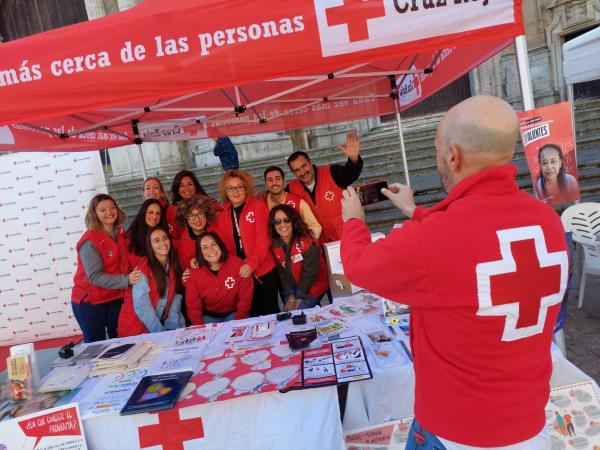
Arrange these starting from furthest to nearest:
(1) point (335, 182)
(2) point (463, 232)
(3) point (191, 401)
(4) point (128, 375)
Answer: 1. (1) point (335, 182)
2. (4) point (128, 375)
3. (3) point (191, 401)
4. (2) point (463, 232)

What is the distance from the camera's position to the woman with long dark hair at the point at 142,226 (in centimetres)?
364

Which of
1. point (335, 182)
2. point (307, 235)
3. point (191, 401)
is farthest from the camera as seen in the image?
point (335, 182)

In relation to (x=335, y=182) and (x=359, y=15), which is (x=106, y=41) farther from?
(x=335, y=182)

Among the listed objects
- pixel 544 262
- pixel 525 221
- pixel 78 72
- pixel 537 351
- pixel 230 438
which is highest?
pixel 78 72

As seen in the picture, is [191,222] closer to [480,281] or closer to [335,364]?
[335,364]

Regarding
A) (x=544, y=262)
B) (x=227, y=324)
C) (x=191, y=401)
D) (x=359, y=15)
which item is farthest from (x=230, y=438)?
(x=359, y=15)

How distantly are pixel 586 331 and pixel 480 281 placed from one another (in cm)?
340

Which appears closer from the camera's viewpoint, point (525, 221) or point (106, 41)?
point (525, 221)

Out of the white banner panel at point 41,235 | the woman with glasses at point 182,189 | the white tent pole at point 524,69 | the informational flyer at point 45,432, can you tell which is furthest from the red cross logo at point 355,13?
the white banner panel at point 41,235

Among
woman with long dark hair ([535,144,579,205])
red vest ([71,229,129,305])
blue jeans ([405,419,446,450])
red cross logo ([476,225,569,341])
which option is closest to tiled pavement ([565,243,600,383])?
woman with long dark hair ([535,144,579,205])

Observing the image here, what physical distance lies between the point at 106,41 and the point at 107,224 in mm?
2027

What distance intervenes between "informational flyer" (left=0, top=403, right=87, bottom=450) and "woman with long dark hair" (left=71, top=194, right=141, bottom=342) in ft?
5.23

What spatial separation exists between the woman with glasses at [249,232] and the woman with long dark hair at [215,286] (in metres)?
0.23

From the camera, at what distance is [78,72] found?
78.2 inches
